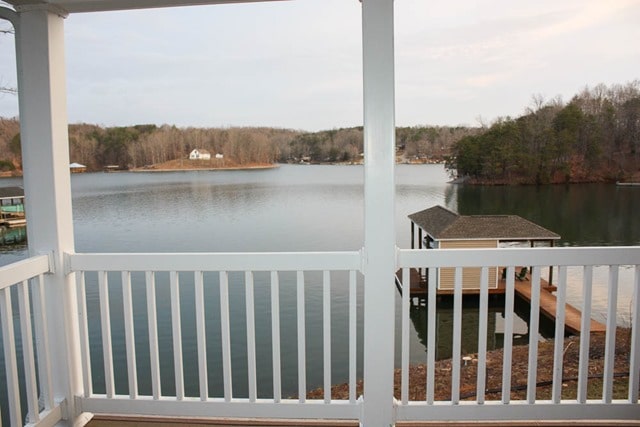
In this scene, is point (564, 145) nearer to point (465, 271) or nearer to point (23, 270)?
point (465, 271)

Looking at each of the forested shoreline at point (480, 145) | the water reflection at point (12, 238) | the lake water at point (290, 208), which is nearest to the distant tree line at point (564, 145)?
the forested shoreline at point (480, 145)

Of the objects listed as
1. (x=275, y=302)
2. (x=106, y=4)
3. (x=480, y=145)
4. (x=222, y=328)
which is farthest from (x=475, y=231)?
(x=106, y=4)

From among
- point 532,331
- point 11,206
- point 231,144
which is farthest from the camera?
point 231,144

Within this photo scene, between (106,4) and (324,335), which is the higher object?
(106,4)

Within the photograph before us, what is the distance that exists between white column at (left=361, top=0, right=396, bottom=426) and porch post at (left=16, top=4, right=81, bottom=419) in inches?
55.3

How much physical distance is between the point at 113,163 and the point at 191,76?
4108 millimetres

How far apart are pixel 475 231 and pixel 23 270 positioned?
12.6 feet

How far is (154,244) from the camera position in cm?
530

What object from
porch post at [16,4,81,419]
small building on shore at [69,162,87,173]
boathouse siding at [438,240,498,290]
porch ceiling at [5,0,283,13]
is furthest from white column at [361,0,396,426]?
small building on shore at [69,162,87,173]

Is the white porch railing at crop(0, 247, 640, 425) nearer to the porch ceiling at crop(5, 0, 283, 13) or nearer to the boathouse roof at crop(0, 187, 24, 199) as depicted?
the boathouse roof at crop(0, 187, 24, 199)

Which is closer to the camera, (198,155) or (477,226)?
(198,155)

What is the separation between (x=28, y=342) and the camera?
195 centimetres

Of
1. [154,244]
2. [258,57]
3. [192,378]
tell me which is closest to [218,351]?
[192,378]

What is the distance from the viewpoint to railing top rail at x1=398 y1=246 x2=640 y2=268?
1.97 m
